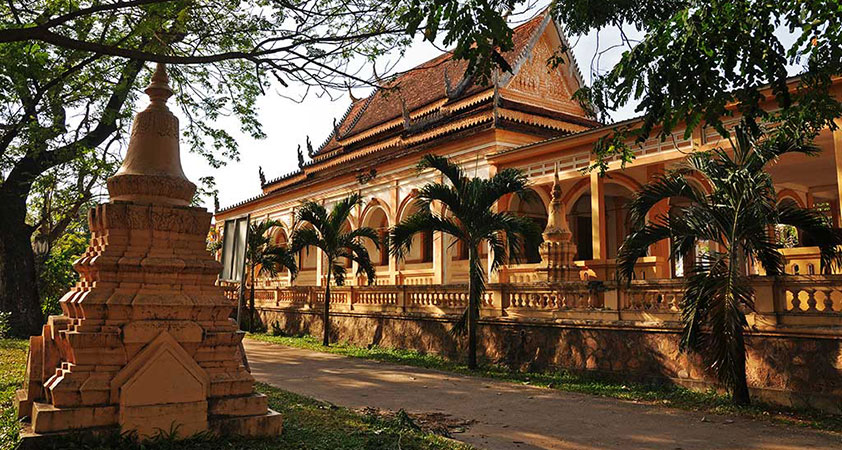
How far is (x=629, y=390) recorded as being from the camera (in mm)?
9234

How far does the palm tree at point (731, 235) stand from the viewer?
24.9ft

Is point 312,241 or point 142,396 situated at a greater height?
point 312,241

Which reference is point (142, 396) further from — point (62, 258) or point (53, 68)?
point (62, 258)

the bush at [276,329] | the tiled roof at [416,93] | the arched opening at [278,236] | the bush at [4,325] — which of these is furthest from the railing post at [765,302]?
the arched opening at [278,236]

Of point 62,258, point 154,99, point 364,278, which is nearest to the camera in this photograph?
point 154,99

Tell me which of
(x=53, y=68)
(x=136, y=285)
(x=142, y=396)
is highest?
(x=53, y=68)

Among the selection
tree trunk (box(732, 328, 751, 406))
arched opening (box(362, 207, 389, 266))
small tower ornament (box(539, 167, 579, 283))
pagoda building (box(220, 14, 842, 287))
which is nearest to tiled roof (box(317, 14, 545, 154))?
pagoda building (box(220, 14, 842, 287))

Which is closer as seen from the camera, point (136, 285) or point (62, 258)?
point (136, 285)

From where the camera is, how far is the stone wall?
7609 mm

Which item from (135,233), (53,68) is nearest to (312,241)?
(53,68)

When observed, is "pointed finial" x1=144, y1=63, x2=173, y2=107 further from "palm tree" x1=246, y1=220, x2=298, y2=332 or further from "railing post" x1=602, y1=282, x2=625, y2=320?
"palm tree" x1=246, y1=220, x2=298, y2=332

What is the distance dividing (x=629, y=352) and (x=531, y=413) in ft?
9.25

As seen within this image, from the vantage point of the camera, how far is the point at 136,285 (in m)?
5.37

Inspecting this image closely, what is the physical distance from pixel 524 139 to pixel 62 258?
1360 cm
